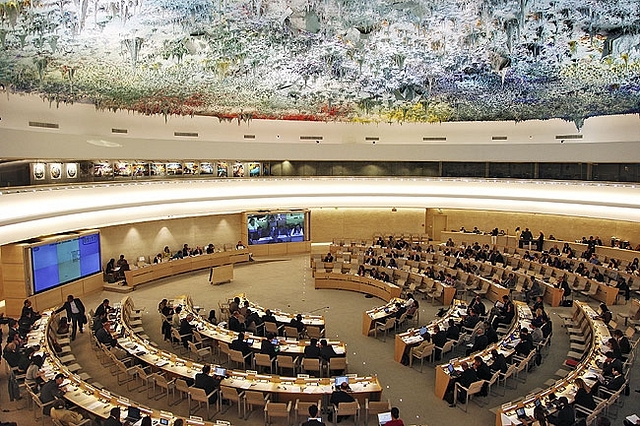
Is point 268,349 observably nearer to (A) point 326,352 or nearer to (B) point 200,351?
(A) point 326,352

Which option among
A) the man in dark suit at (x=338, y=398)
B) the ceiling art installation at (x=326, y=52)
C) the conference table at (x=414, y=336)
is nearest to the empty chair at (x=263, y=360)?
the man in dark suit at (x=338, y=398)

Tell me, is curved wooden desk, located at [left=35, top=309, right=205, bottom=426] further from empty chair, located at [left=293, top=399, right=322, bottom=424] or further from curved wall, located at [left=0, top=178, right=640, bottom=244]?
curved wall, located at [left=0, top=178, right=640, bottom=244]

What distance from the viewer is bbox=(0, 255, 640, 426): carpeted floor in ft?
34.6

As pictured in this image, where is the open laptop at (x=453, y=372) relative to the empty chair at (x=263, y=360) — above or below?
above

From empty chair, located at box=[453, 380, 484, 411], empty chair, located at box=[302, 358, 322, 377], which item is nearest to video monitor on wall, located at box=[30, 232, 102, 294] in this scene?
empty chair, located at box=[302, 358, 322, 377]

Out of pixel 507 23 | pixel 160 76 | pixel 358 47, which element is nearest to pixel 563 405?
pixel 507 23

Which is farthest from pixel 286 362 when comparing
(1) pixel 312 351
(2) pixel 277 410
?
(2) pixel 277 410

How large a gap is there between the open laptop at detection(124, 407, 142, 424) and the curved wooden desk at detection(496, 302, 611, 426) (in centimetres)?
685

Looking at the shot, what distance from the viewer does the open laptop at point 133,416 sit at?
8.72 meters

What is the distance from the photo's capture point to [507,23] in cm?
923

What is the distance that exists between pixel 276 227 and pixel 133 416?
62.5 feet

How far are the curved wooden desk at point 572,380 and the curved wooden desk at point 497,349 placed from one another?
5.27 feet

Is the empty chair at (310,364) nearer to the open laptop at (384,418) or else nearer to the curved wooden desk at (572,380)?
the open laptop at (384,418)

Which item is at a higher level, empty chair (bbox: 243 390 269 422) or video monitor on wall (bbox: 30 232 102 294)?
video monitor on wall (bbox: 30 232 102 294)
